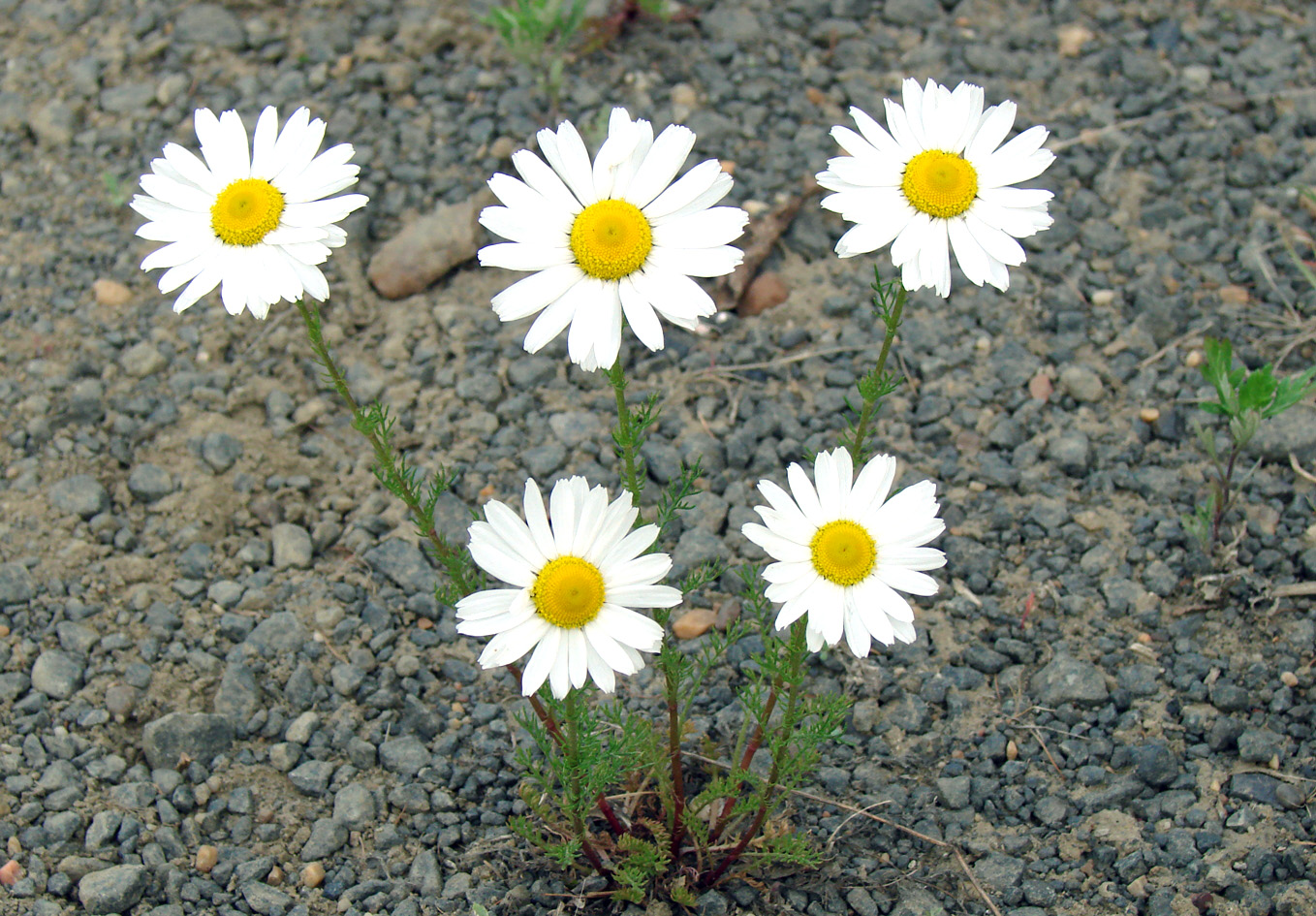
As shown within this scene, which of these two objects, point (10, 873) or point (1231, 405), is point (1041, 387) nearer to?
point (1231, 405)

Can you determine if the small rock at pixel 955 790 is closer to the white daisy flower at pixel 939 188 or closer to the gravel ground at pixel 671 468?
the gravel ground at pixel 671 468

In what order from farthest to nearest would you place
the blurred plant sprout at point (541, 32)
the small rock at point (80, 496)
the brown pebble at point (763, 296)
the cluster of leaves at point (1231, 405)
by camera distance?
the blurred plant sprout at point (541, 32), the brown pebble at point (763, 296), the small rock at point (80, 496), the cluster of leaves at point (1231, 405)

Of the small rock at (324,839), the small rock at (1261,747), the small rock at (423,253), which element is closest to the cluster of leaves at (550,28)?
the small rock at (423,253)

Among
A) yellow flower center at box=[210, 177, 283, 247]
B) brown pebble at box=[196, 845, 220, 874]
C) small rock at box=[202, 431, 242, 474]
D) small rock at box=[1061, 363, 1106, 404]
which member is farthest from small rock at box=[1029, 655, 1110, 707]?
small rock at box=[202, 431, 242, 474]

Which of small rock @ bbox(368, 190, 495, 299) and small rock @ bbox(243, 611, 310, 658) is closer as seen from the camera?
small rock @ bbox(243, 611, 310, 658)

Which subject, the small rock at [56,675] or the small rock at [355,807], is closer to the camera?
the small rock at [355,807]

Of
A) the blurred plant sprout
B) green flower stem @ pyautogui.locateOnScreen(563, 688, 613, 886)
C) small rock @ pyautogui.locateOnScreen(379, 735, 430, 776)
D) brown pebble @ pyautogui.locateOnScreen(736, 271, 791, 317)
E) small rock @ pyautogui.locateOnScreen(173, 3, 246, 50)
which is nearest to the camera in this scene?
green flower stem @ pyautogui.locateOnScreen(563, 688, 613, 886)

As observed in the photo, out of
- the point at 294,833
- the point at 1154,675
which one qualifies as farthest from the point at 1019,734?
the point at 294,833

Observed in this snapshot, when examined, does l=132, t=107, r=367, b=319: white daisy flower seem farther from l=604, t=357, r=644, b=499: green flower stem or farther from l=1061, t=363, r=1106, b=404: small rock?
l=1061, t=363, r=1106, b=404: small rock
